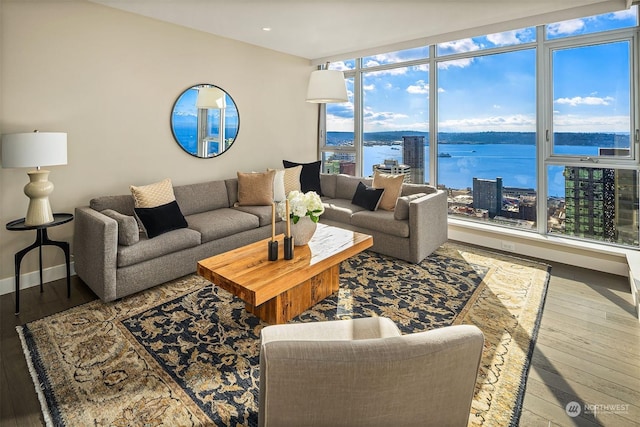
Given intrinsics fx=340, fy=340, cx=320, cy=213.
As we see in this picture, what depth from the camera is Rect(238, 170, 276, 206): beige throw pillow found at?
14.2 ft

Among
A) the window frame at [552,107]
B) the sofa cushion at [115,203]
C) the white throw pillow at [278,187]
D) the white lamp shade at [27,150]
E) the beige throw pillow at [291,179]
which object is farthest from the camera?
the beige throw pillow at [291,179]

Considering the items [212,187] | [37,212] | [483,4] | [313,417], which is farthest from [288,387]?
[483,4]

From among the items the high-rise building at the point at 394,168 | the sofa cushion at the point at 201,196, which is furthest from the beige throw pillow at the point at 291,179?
the high-rise building at the point at 394,168

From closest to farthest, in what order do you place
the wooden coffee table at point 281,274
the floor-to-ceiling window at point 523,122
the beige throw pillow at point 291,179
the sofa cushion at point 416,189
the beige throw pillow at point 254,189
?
the wooden coffee table at point 281,274 → the floor-to-ceiling window at point 523,122 → the sofa cushion at point 416,189 → the beige throw pillow at point 254,189 → the beige throw pillow at point 291,179

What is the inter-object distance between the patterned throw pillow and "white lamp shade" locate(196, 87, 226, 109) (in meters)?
1.27

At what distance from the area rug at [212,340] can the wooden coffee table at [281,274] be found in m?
0.13

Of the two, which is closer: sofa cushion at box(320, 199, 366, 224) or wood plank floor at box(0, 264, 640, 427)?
wood plank floor at box(0, 264, 640, 427)

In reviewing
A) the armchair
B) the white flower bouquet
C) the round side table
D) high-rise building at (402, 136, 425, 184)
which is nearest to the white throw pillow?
the white flower bouquet

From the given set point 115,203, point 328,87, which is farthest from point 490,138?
point 115,203

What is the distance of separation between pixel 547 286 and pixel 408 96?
320cm

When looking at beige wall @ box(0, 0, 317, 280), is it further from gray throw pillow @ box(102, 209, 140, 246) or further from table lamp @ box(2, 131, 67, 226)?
gray throw pillow @ box(102, 209, 140, 246)

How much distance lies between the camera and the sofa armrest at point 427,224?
3607mm

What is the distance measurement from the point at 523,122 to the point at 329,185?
2632 mm

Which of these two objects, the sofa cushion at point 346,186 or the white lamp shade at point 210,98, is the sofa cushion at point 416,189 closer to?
the sofa cushion at point 346,186
